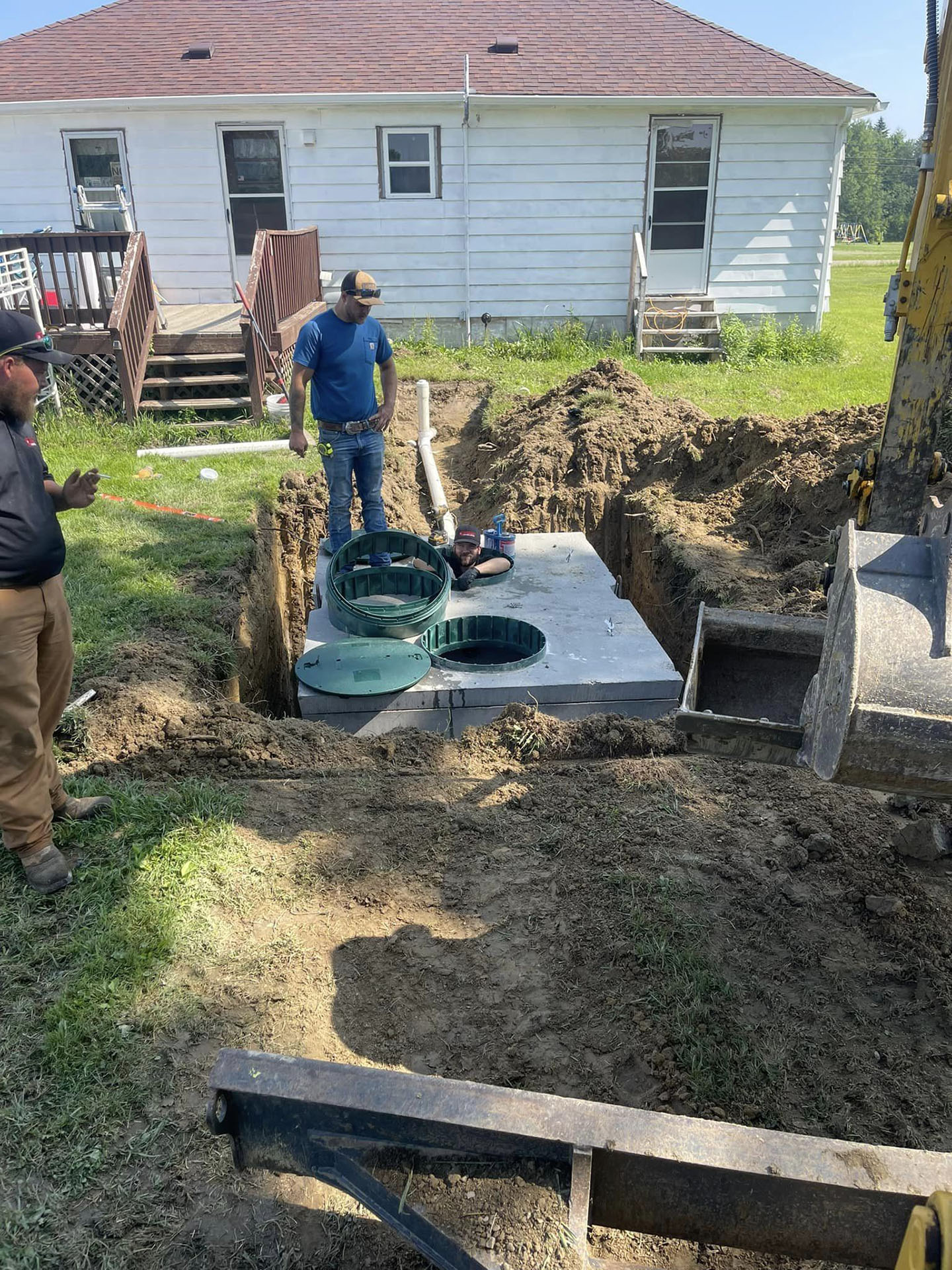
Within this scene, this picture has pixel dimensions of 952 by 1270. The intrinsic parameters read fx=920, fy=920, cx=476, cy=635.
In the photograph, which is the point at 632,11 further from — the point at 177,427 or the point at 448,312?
the point at 177,427

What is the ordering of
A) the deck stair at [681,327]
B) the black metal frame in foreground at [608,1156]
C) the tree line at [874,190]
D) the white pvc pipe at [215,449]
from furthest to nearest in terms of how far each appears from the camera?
the tree line at [874,190]
the deck stair at [681,327]
the white pvc pipe at [215,449]
the black metal frame in foreground at [608,1156]

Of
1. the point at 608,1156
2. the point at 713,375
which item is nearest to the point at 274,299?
the point at 713,375

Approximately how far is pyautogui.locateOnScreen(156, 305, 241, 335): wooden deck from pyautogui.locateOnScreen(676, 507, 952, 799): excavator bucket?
10.7m

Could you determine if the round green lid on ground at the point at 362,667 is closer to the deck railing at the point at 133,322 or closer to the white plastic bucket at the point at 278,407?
the white plastic bucket at the point at 278,407

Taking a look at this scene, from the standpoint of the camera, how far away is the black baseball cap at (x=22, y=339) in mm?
3262

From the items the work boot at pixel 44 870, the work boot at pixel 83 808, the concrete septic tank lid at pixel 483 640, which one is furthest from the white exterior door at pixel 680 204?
the work boot at pixel 44 870

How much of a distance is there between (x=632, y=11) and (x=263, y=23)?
6.59 metres

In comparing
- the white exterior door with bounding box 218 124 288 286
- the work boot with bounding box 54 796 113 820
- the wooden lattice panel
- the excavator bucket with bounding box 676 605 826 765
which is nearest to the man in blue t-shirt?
→ the work boot with bounding box 54 796 113 820

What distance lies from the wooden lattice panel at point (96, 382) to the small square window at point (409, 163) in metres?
5.53

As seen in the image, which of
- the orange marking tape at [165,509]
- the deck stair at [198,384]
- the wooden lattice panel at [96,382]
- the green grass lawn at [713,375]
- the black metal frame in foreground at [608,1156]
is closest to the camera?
the black metal frame in foreground at [608,1156]

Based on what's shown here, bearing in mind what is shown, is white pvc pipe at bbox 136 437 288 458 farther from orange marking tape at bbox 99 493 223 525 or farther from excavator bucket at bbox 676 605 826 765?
excavator bucket at bbox 676 605 826 765

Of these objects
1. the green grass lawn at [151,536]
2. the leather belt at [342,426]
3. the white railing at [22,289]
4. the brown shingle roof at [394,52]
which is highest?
the brown shingle roof at [394,52]

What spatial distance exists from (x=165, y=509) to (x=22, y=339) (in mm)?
4780

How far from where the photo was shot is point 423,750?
5043 millimetres
